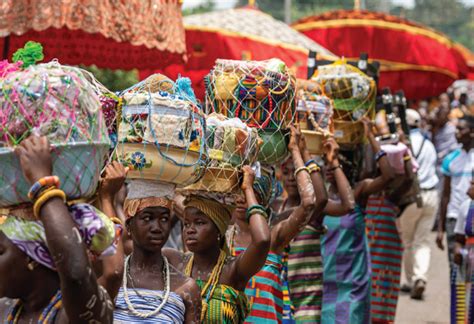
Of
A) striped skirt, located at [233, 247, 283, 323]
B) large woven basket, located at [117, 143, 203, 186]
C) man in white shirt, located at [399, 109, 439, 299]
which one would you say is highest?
large woven basket, located at [117, 143, 203, 186]

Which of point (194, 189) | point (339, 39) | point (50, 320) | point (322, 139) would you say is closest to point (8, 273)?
point (50, 320)

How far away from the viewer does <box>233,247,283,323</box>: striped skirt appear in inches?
236

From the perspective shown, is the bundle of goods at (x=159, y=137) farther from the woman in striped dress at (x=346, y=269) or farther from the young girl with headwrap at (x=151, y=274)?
the woman in striped dress at (x=346, y=269)

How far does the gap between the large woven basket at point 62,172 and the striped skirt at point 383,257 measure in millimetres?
6994

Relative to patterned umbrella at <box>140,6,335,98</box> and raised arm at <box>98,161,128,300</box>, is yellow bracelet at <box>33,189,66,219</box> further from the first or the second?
patterned umbrella at <box>140,6,335,98</box>

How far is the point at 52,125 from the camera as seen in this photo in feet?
9.96

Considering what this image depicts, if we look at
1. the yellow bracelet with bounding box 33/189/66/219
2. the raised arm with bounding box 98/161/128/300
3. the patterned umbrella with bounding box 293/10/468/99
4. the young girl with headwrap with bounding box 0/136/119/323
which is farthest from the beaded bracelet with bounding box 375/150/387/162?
the patterned umbrella with bounding box 293/10/468/99

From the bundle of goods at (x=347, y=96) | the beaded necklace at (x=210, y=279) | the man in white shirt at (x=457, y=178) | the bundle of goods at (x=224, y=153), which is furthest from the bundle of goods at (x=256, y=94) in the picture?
the man in white shirt at (x=457, y=178)

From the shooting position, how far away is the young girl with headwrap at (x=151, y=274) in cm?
441

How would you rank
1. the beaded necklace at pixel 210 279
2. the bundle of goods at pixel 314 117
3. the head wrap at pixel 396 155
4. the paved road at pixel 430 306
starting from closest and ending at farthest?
1. the beaded necklace at pixel 210 279
2. the bundle of goods at pixel 314 117
3. the head wrap at pixel 396 155
4. the paved road at pixel 430 306

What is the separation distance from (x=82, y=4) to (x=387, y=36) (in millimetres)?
9330

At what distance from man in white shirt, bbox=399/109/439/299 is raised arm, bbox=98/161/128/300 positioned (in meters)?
8.89

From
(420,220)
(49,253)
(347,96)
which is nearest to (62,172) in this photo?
(49,253)

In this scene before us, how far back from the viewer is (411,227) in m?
12.6
